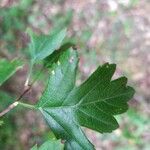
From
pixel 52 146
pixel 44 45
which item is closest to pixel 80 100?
pixel 52 146

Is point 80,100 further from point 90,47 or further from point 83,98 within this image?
point 90,47

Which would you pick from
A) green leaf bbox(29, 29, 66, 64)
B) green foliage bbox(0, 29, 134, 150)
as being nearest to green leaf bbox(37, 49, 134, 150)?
green foliage bbox(0, 29, 134, 150)

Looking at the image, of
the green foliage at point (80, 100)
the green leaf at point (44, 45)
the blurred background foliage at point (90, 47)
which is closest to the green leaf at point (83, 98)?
the green foliage at point (80, 100)

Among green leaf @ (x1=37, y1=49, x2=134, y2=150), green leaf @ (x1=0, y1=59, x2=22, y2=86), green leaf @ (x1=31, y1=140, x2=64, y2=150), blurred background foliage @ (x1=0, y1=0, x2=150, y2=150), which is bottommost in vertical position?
green leaf @ (x1=31, y1=140, x2=64, y2=150)

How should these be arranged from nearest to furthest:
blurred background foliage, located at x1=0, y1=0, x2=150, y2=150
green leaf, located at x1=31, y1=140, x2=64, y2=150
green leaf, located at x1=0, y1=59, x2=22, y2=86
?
green leaf, located at x1=31, y1=140, x2=64, y2=150
green leaf, located at x1=0, y1=59, x2=22, y2=86
blurred background foliage, located at x1=0, y1=0, x2=150, y2=150

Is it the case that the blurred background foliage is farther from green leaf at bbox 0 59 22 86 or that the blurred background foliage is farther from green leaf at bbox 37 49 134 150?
green leaf at bbox 37 49 134 150
